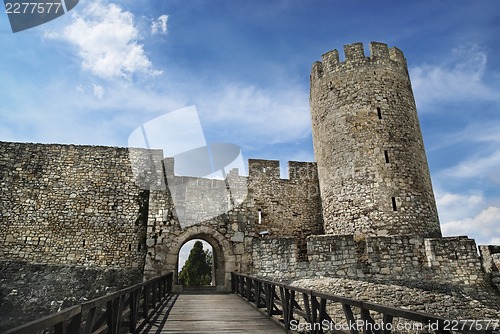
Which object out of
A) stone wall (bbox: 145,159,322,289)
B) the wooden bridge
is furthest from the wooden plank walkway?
stone wall (bbox: 145,159,322,289)

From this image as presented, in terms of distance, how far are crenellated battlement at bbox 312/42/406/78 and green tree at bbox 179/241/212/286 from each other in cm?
1666

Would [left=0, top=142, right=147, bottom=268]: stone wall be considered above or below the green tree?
above

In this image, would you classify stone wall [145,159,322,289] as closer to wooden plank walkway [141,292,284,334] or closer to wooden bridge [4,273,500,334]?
wooden bridge [4,273,500,334]

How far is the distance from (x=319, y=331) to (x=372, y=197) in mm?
8062

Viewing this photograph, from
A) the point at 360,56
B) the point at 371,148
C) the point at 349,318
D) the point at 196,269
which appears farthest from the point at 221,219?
the point at 196,269

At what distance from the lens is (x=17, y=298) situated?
30.7 feet

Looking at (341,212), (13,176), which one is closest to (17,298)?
(13,176)

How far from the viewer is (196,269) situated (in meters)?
23.5

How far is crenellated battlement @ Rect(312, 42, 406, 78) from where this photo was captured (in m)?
12.5

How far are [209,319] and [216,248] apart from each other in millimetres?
5545

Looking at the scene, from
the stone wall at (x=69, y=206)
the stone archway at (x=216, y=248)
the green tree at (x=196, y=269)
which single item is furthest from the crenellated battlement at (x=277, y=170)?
the green tree at (x=196, y=269)

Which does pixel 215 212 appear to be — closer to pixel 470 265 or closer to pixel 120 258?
pixel 120 258

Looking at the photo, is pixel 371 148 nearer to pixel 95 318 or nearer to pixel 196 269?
pixel 95 318

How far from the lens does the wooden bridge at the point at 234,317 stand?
224 centimetres
